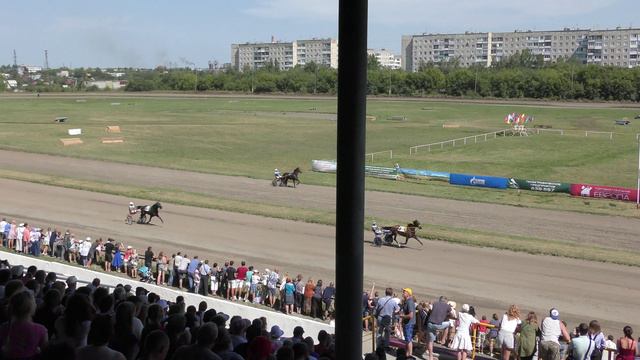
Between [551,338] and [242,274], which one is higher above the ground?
[551,338]

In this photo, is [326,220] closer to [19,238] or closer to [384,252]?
[384,252]

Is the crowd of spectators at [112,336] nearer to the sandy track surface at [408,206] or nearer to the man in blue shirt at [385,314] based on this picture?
the man in blue shirt at [385,314]

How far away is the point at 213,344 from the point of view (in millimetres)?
4973

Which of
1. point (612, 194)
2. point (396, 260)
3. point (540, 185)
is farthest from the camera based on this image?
point (540, 185)

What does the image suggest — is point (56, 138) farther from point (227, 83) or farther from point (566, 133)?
point (227, 83)

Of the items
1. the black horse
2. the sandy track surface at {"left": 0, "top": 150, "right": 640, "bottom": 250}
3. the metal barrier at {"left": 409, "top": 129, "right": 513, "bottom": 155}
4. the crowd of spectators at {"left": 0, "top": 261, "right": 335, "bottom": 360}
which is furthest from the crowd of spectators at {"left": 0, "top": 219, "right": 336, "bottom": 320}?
the metal barrier at {"left": 409, "top": 129, "right": 513, "bottom": 155}

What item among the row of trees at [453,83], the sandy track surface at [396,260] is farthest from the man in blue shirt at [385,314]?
the row of trees at [453,83]

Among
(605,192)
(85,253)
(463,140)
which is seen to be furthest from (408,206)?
(463,140)

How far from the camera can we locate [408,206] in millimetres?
28578

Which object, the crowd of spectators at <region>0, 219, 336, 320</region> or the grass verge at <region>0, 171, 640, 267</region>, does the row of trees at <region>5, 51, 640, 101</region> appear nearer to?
the grass verge at <region>0, 171, 640, 267</region>

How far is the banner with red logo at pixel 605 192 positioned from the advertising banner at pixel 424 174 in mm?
5856

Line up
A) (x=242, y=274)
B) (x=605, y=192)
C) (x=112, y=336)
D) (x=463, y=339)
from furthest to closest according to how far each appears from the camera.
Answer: (x=605, y=192) < (x=242, y=274) < (x=463, y=339) < (x=112, y=336)

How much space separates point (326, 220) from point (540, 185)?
11708mm

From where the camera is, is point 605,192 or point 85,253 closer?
point 85,253
